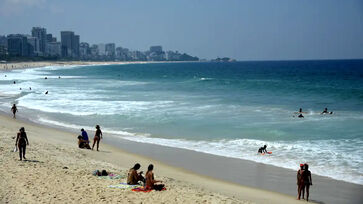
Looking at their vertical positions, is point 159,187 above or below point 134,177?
below

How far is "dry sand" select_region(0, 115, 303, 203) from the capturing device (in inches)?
365

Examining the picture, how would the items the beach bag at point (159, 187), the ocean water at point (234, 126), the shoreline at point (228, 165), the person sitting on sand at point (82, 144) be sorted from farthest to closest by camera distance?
the person sitting on sand at point (82, 144), the ocean water at point (234, 126), the shoreline at point (228, 165), the beach bag at point (159, 187)

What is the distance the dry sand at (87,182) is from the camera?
928 centimetres

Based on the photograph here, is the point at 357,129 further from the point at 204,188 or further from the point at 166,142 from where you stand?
the point at 204,188

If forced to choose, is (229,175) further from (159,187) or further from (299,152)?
(299,152)

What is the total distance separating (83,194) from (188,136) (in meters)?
9.88

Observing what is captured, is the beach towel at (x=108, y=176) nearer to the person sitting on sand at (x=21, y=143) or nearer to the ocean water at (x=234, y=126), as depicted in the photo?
the person sitting on sand at (x=21, y=143)

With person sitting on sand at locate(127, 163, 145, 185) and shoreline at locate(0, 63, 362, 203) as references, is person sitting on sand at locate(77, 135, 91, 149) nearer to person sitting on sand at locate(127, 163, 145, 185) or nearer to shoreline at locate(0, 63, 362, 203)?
shoreline at locate(0, 63, 362, 203)

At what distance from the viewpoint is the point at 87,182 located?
34.1 feet

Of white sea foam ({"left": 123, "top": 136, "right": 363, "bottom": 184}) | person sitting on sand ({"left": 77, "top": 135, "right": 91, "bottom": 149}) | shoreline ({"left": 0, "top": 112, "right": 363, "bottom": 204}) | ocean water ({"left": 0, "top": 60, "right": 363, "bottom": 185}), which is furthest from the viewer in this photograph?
person sitting on sand ({"left": 77, "top": 135, "right": 91, "bottom": 149})

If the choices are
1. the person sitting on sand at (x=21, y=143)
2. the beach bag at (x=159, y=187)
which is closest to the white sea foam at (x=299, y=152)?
the beach bag at (x=159, y=187)

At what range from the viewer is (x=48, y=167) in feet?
38.3

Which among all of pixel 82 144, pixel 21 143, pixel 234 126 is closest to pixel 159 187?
pixel 21 143

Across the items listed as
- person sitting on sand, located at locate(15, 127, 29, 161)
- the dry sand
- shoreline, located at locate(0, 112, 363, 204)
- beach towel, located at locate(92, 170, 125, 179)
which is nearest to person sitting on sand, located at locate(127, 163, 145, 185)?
the dry sand
